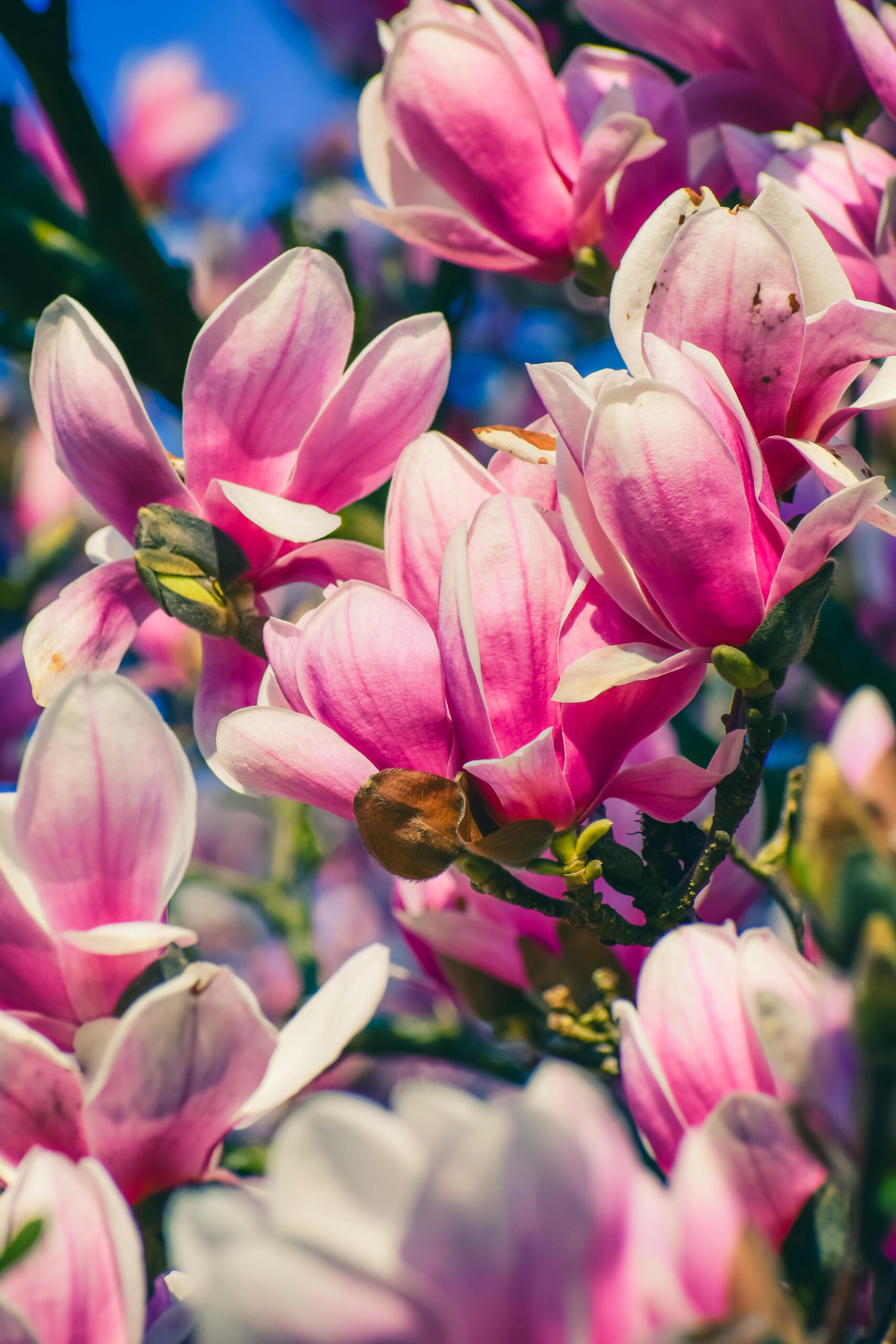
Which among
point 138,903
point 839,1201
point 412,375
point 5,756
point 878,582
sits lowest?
point 878,582

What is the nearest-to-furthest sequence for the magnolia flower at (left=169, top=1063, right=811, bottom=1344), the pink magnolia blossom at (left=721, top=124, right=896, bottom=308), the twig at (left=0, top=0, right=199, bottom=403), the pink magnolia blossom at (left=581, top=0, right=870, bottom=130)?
1. the magnolia flower at (left=169, top=1063, right=811, bottom=1344)
2. the pink magnolia blossom at (left=721, top=124, right=896, bottom=308)
3. the pink magnolia blossom at (left=581, top=0, right=870, bottom=130)
4. the twig at (left=0, top=0, right=199, bottom=403)

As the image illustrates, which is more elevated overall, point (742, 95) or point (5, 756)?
point (742, 95)

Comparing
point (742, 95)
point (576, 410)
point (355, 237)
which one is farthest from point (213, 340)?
point (355, 237)

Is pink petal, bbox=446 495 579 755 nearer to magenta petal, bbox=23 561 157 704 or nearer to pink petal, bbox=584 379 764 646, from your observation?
pink petal, bbox=584 379 764 646

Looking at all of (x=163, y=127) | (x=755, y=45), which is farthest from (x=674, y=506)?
(x=163, y=127)

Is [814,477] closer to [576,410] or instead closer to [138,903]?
[576,410]

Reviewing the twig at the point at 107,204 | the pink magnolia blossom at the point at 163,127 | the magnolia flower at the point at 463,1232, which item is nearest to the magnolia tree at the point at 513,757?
the magnolia flower at the point at 463,1232

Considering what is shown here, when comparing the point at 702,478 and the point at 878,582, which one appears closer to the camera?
the point at 702,478

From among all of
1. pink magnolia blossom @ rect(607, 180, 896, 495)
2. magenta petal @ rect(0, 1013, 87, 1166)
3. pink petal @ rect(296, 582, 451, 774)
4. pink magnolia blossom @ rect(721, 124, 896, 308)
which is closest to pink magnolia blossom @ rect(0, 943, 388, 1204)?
magenta petal @ rect(0, 1013, 87, 1166)
